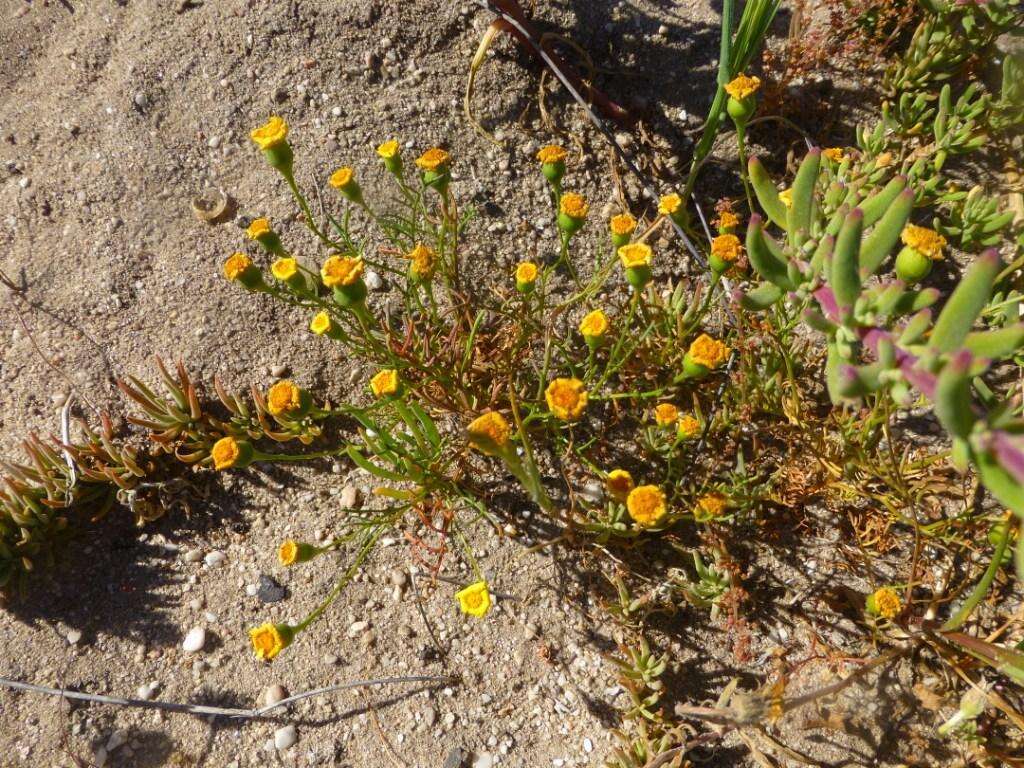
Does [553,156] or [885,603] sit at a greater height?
[553,156]

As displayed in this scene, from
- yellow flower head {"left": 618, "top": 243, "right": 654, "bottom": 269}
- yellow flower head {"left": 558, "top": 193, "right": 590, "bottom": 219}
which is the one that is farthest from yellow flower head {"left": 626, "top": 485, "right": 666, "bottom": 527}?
yellow flower head {"left": 558, "top": 193, "right": 590, "bottom": 219}

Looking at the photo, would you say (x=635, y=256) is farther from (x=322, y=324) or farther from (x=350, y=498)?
(x=350, y=498)

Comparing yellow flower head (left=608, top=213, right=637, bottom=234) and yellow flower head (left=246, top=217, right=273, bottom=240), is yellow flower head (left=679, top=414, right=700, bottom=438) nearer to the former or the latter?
yellow flower head (left=608, top=213, right=637, bottom=234)

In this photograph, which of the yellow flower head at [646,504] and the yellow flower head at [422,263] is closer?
the yellow flower head at [646,504]

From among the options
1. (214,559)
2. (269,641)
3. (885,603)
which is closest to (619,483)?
(885,603)

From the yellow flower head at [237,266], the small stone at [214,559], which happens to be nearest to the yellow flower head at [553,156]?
the yellow flower head at [237,266]

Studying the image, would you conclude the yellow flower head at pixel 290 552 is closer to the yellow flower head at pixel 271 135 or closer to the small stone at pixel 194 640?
the small stone at pixel 194 640

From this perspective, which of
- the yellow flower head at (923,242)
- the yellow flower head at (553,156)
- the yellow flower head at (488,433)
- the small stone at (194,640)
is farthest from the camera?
the small stone at (194,640)
